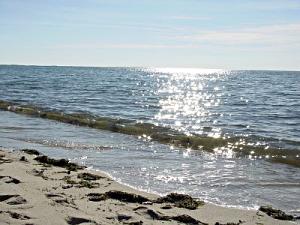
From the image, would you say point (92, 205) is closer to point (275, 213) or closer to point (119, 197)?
point (119, 197)

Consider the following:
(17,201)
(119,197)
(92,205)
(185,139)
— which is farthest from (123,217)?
(185,139)

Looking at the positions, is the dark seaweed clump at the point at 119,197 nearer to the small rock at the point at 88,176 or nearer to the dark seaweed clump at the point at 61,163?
the small rock at the point at 88,176

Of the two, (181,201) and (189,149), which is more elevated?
(181,201)

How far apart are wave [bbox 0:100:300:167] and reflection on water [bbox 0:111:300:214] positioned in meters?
0.66

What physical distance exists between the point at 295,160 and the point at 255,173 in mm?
2383

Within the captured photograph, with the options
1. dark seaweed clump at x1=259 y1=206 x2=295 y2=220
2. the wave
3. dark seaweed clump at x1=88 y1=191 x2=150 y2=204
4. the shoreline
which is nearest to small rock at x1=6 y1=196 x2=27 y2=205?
the shoreline

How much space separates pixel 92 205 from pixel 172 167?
3.88 m

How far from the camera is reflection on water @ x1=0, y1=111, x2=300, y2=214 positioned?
26.8 ft

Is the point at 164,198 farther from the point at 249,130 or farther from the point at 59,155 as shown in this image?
the point at 249,130

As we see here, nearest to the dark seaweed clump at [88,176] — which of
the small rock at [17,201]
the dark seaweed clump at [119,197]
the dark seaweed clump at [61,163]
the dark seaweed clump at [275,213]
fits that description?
the dark seaweed clump at [61,163]

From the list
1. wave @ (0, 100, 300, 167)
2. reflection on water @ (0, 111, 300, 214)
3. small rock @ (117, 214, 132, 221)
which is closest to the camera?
small rock @ (117, 214, 132, 221)

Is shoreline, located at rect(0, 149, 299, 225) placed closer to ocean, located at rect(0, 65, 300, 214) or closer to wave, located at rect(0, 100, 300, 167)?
ocean, located at rect(0, 65, 300, 214)

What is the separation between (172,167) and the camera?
10219mm

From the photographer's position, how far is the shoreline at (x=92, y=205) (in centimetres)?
598
